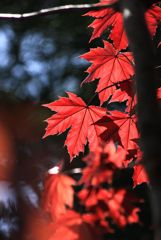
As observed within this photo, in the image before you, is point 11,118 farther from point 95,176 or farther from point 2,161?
point 95,176

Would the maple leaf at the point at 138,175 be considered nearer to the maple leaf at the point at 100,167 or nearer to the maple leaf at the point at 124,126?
the maple leaf at the point at 124,126

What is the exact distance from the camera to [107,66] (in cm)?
151


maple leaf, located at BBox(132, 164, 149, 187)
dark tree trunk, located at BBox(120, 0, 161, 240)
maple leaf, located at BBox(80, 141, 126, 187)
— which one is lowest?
maple leaf, located at BBox(132, 164, 149, 187)

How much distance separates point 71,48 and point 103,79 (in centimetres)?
288

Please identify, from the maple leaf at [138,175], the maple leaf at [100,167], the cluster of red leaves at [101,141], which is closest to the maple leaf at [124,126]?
the cluster of red leaves at [101,141]

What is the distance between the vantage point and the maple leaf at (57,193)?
934mm

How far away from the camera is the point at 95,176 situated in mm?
761

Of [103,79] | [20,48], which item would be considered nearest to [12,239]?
[103,79]

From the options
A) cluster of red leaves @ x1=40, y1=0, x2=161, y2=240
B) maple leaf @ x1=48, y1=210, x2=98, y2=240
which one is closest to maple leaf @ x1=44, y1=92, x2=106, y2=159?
cluster of red leaves @ x1=40, y1=0, x2=161, y2=240

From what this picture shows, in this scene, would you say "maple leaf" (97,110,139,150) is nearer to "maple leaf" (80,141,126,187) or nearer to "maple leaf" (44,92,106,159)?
"maple leaf" (44,92,106,159)

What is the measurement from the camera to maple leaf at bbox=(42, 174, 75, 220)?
93 centimetres

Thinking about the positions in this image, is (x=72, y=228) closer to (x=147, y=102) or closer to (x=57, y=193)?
(x=57, y=193)

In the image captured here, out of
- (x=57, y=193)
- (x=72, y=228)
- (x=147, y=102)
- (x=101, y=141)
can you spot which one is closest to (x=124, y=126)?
(x=101, y=141)

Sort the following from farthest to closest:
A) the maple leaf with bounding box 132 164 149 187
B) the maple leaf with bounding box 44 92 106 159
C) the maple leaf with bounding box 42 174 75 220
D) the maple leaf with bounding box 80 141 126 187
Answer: the maple leaf with bounding box 44 92 106 159
the maple leaf with bounding box 132 164 149 187
the maple leaf with bounding box 42 174 75 220
the maple leaf with bounding box 80 141 126 187
